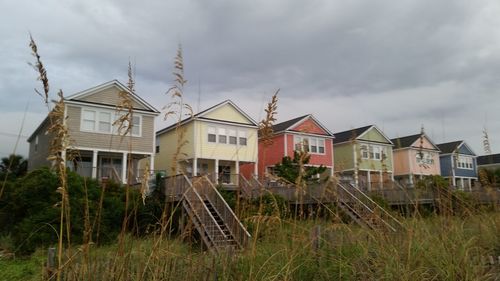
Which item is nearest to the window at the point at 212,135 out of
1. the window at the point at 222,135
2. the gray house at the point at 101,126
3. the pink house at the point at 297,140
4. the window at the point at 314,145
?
the window at the point at 222,135

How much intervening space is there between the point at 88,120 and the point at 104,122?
3.09 feet

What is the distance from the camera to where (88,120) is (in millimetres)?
23781

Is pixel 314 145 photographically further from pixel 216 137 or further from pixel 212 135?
pixel 212 135

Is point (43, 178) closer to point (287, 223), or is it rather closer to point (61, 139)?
point (287, 223)

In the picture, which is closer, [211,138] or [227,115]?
[211,138]

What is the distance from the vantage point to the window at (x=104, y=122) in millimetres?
24156

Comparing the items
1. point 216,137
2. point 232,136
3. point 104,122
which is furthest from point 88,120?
point 232,136

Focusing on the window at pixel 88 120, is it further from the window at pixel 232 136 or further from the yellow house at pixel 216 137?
the window at pixel 232 136

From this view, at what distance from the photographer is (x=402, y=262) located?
130 inches

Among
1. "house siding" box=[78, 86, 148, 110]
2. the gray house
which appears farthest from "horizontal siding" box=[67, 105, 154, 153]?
"house siding" box=[78, 86, 148, 110]

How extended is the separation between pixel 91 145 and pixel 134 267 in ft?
73.1

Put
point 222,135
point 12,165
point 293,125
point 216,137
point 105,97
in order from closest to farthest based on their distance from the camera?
point 12,165
point 105,97
point 216,137
point 222,135
point 293,125

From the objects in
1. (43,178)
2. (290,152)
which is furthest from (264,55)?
(290,152)

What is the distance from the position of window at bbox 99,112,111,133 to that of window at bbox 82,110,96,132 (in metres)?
0.40
